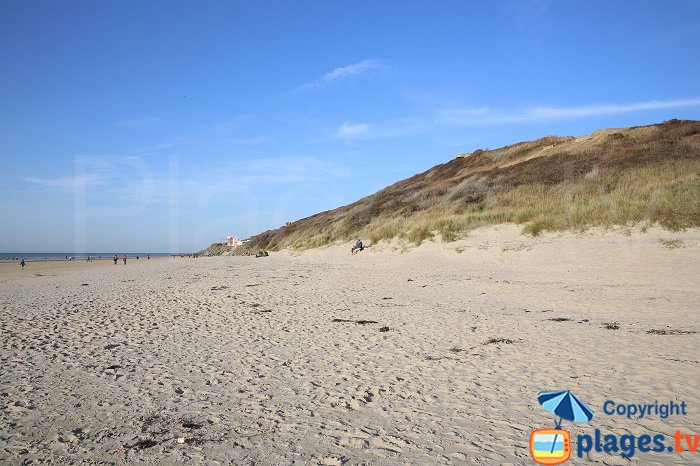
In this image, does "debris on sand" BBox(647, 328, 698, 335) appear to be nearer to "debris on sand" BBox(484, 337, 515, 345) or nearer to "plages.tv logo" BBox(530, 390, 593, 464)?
"debris on sand" BBox(484, 337, 515, 345)

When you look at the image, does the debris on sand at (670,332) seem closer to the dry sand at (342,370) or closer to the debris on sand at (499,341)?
the dry sand at (342,370)

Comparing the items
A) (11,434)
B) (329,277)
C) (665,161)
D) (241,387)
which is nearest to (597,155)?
(665,161)

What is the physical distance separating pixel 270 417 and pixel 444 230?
19.7 metres

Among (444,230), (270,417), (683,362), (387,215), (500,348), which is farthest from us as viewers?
(387,215)

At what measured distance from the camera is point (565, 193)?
2378 centimetres

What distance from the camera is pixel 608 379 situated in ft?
18.4

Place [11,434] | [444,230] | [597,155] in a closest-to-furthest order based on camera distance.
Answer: [11,434]
[444,230]
[597,155]

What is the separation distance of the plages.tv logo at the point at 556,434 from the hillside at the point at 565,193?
16.0 meters

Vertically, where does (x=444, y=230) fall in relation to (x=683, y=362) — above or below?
above

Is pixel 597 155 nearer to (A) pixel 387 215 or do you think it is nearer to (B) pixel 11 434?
(A) pixel 387 215

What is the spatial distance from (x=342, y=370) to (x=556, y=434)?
312 cm

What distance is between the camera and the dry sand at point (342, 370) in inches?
163

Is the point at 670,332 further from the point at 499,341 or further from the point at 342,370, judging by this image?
the point at 342,370

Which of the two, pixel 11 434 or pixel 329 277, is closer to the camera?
pixel 11 434
